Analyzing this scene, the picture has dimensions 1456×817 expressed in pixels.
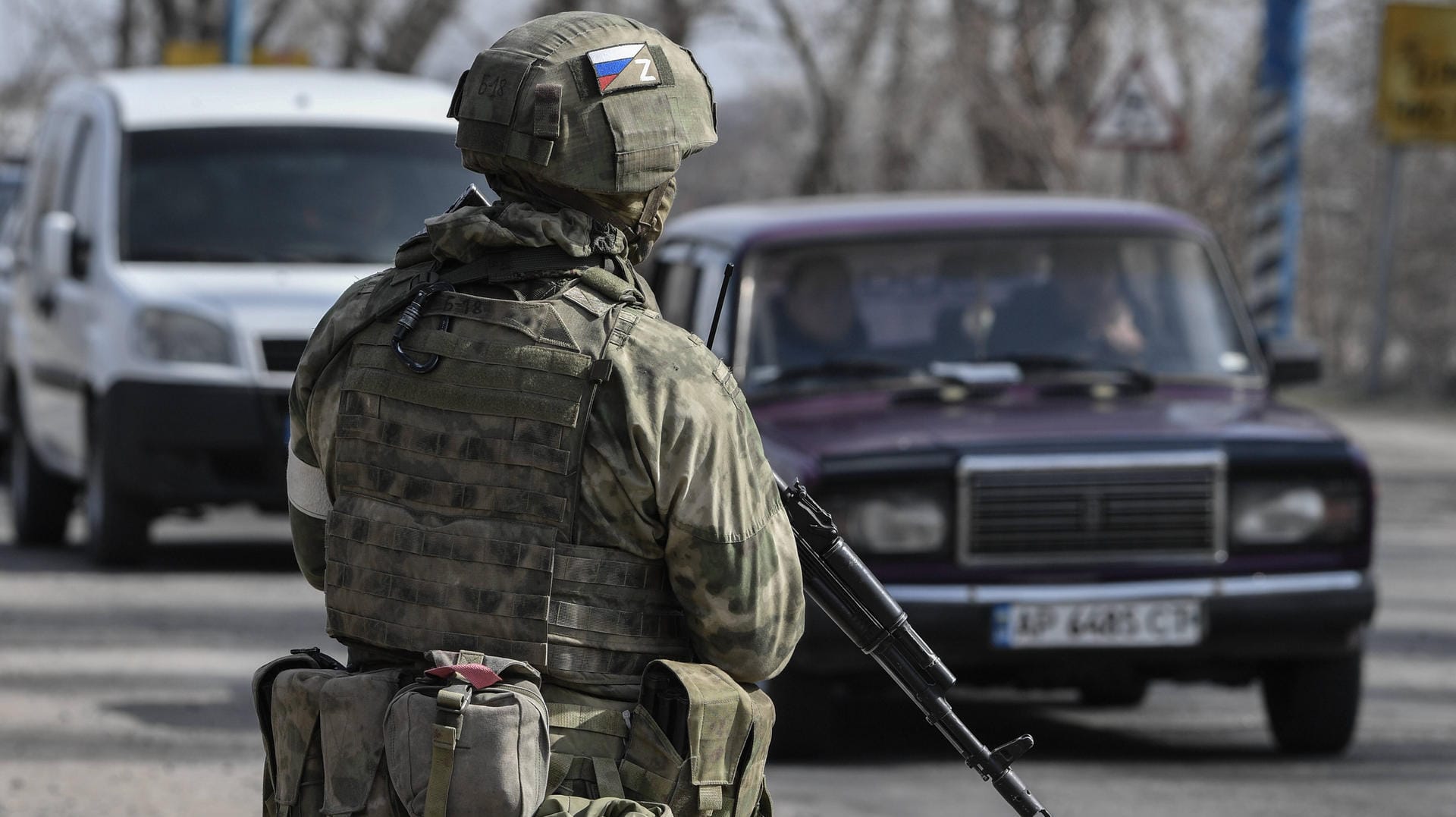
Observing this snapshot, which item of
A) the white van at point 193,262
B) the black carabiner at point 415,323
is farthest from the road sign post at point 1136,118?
the black carabiner at point 415,323

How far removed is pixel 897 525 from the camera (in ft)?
19.9

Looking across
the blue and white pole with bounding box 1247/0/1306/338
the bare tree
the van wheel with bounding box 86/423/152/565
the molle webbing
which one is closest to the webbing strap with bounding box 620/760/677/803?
the molle webbing

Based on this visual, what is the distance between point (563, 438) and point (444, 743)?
38 cm

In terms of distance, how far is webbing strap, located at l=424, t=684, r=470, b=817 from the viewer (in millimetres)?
2521

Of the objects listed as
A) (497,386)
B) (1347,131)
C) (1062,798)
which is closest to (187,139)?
(1062,798)

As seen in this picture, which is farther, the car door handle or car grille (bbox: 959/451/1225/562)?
the car door handle

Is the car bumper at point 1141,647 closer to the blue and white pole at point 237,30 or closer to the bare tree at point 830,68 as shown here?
the bare tree at point 830,68

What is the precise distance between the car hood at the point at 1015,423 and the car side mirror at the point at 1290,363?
0.86ft

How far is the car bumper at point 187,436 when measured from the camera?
30.8 feet

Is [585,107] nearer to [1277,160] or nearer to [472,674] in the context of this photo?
[472,674]

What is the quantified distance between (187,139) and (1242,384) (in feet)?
17.4

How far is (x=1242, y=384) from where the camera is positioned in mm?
7031

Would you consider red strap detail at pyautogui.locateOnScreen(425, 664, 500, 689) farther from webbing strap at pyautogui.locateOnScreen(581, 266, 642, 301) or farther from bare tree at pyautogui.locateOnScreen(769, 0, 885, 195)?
bare tree at pyautogui.locateOnScreen(769, 0, 885, 195)

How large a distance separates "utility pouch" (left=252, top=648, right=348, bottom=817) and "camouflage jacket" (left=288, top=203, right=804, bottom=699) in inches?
14.2
